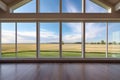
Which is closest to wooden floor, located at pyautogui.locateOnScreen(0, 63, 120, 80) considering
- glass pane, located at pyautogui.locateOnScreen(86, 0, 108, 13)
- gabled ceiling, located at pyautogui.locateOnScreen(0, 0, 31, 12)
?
gabled ceiling, located at pyautogui.locateOnScreen(0, 0, 31, 12)

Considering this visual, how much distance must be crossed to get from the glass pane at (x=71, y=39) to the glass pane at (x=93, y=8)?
1013mm

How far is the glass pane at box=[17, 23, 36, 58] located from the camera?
1086 cm

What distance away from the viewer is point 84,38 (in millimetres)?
10820

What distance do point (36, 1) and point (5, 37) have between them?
269cm

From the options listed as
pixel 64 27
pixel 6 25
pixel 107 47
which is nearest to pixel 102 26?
pixel 107 47

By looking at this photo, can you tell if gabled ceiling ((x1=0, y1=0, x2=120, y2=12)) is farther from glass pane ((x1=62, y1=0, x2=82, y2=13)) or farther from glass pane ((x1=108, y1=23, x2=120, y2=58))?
glass pane ((x1=108, y1=23, x2=120, y2=58))

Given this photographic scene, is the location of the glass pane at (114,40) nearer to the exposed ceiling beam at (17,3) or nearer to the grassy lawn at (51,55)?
the grassy lawn at (51,55)

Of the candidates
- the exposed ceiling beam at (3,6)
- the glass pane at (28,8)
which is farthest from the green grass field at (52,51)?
the exposed ceiling beam at (3,6)

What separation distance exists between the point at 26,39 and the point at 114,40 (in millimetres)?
5014

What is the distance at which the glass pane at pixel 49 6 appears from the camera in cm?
1060

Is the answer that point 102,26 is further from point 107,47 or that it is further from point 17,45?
point 17,45

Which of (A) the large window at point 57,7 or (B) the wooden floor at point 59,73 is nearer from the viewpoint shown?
(B) the wooden floor at point 59,73

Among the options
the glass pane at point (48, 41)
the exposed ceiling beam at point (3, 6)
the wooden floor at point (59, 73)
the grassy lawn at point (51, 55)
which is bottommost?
the wooden floor at point (59, 73)

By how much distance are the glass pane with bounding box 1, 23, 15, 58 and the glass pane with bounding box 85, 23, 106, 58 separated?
13.7ft
